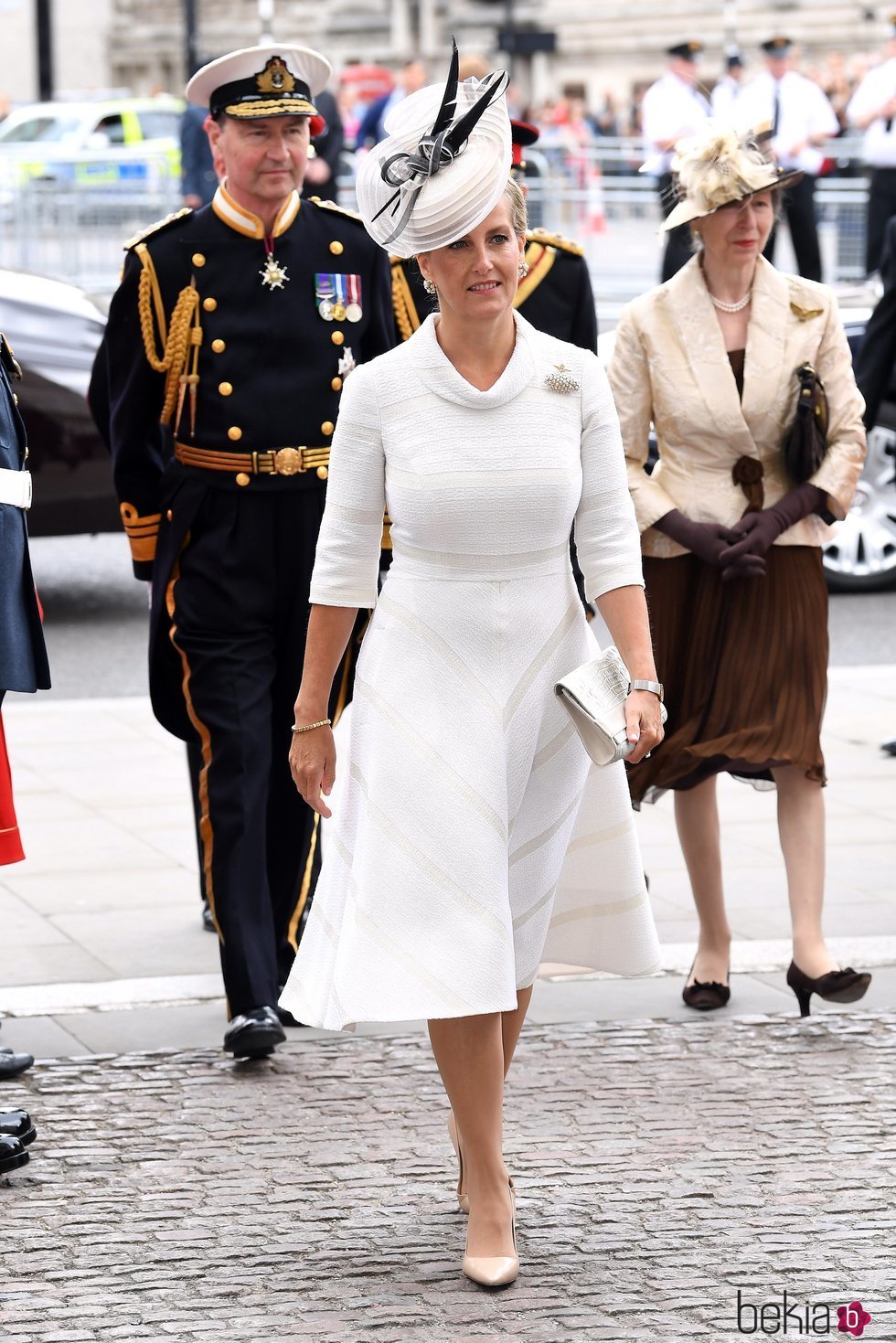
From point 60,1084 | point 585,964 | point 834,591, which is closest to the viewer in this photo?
point 585,964

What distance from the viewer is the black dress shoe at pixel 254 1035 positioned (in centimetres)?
534

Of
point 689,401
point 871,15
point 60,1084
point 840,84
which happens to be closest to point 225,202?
point 689,401

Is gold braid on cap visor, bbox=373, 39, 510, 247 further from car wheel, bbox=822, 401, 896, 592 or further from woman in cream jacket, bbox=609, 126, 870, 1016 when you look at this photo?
car wheel, bbox=822, 401, 896, 592

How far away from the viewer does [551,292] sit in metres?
6.36

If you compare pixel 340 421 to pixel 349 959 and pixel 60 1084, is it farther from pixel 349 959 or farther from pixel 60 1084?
pixel 60 1084

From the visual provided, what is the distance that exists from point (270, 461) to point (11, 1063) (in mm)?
1475

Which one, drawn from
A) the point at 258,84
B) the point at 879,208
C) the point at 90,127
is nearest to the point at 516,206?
the point at 258,84

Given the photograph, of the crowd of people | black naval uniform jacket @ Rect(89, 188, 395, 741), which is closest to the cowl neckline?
the crowd of people

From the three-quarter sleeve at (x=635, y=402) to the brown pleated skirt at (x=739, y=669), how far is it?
7.0 inches

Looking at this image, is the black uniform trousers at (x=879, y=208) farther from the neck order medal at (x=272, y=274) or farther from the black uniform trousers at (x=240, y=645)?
the black uniform trousers at (x=240, y=645)

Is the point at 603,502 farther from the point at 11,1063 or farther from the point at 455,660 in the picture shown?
the point at 11,1063

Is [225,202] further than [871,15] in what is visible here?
No

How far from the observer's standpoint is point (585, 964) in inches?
179

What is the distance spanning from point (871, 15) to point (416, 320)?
55.2m
